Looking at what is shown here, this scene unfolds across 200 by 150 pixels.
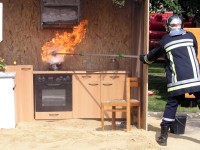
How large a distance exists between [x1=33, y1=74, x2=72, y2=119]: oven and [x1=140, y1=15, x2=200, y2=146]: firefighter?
2621 mm

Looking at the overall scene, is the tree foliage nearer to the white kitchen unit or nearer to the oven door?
the oven door

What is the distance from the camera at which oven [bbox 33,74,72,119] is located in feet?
29.9

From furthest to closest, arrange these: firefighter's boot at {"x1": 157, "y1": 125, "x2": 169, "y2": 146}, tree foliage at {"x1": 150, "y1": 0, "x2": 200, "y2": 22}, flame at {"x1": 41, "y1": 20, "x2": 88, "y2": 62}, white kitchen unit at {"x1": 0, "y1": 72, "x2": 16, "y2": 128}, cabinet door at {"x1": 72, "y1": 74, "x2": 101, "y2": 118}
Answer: tree foliage at {"x1": 150, "y1": 0, "x2": 200, "y2": 22}, flame at {"x1": 41, "y1": 20, "x2": 88, "y2": 62}, cabinet door at {"x1": 72, "y1": 74, "x2": 101, "y2": 118}, white kitchen unit at {"x1": 0, "y1": 72, "x2": 16, "y2": 128}, firefighter's boot at {"x1": 157, "y1": 125, "x2": 169, "y2": 146}

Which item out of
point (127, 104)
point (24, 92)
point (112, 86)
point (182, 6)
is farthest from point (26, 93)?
point (182, 6)

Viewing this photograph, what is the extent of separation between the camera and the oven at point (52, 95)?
912 centimetres

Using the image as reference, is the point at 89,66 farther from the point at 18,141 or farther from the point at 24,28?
the point at 18,141

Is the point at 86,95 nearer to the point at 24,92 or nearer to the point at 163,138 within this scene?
the point at 24,92

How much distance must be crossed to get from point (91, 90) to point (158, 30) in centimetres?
1320

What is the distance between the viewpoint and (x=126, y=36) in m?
9.73

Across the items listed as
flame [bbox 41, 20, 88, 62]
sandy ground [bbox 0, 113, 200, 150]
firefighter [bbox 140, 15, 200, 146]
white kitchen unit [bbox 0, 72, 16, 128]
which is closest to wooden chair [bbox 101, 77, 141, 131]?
sandy ground [bbox 0, 113, 200, 150]

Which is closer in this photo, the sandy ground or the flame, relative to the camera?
the sandy ground

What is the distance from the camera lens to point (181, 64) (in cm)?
691

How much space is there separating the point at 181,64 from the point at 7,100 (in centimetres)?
326

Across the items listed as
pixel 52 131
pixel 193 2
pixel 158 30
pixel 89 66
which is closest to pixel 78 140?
pixel 52 131
